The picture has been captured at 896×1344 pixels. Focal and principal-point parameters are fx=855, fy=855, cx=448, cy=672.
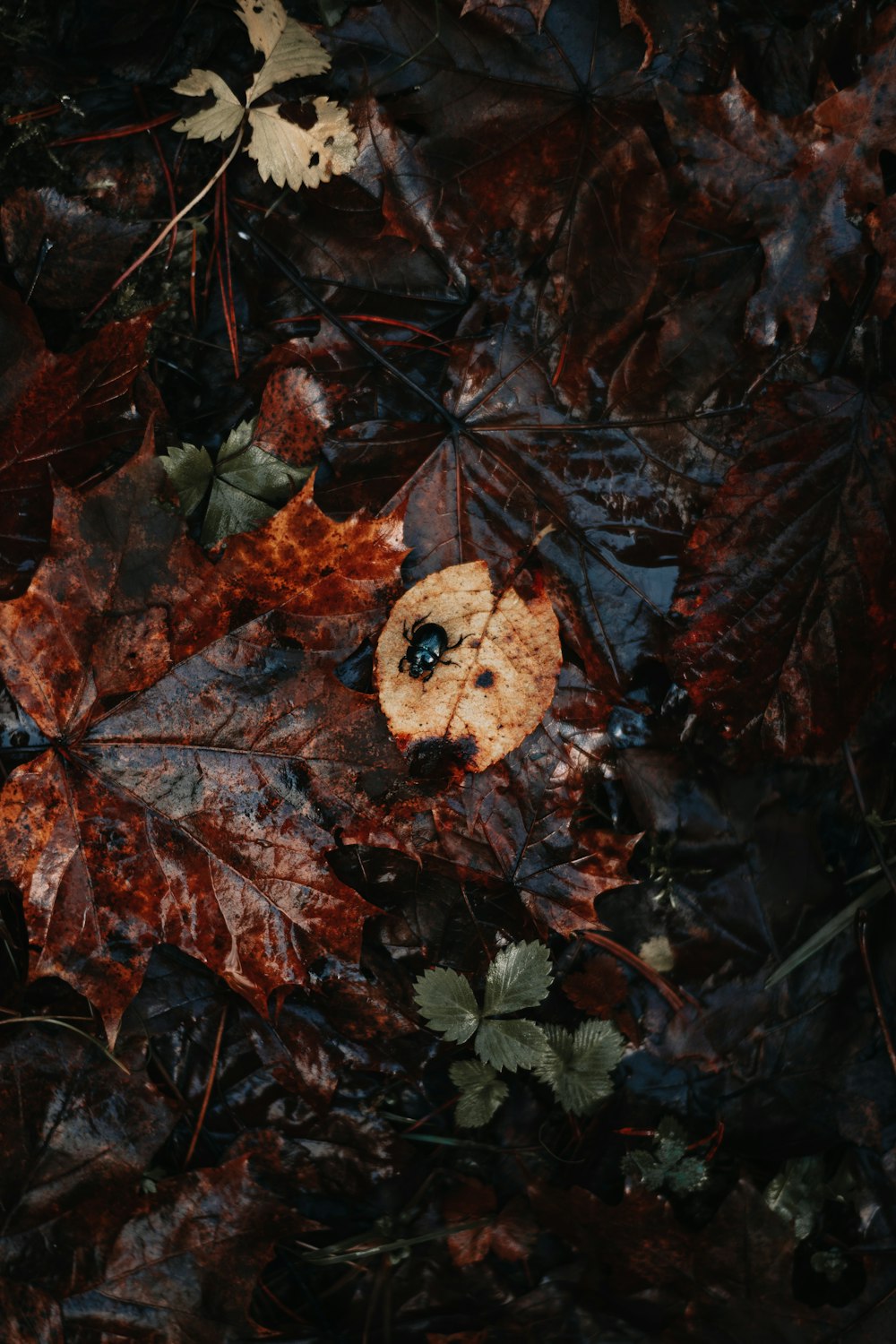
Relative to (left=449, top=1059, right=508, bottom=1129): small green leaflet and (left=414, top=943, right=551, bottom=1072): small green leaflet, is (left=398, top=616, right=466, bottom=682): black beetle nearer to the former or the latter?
(left=414, top=943, right=551, bottom=1072): small green leaflet

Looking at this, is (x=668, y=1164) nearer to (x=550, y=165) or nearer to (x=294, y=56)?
(x=550, y=165)

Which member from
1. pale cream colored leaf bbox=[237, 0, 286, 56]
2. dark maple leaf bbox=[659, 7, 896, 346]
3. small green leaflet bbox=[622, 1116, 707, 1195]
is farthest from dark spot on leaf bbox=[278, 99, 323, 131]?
small green leaflet bbox=[622, 1116, 707, 1195]

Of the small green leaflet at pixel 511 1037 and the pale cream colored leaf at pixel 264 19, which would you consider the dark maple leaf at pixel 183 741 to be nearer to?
the small green leaflet at pixel 511 1037

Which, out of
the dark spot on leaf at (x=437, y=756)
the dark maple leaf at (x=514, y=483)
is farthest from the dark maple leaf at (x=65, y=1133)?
the dark maple leaf at (x=514, y=483)

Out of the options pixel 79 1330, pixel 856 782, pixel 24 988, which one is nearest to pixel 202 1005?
pixel 24 988

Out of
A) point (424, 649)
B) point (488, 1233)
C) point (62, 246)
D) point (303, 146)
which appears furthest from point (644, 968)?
point (62, 246)
